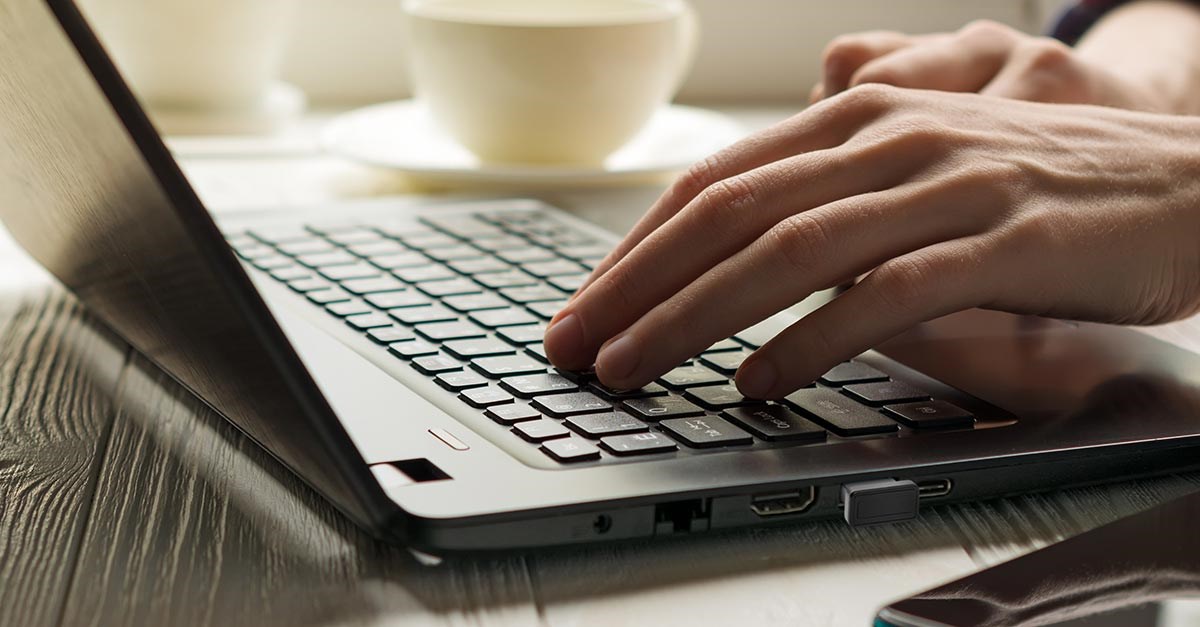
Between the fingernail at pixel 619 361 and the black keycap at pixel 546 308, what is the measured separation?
0.11 meters

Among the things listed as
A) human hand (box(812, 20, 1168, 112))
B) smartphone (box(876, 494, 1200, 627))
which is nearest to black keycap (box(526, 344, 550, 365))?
smartphone (box(876, 494, 1200, 627))

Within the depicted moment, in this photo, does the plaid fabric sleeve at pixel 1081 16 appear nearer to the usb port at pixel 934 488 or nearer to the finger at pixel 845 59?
the finger at pixel 845 59

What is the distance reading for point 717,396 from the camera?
18.0 inches

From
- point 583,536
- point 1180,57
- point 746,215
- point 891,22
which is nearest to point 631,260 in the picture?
point 746,215

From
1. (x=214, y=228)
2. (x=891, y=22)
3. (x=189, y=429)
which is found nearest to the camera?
(x=214, y=228)

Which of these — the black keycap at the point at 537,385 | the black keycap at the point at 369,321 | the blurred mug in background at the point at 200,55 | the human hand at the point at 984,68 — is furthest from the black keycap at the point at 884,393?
the blurred mug in background at the point at 200,55

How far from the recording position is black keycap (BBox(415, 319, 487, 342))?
1.75 feet

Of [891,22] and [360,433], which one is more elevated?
[891,22]

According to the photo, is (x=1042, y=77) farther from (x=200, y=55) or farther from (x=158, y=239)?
(x=200, y=55)

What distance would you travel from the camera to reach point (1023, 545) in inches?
15.7

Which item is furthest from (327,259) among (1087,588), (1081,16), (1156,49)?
(1081,16)

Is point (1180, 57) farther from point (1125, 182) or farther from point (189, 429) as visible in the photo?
point (189, 429)

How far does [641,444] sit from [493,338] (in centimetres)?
14

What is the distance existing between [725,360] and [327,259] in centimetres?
28
